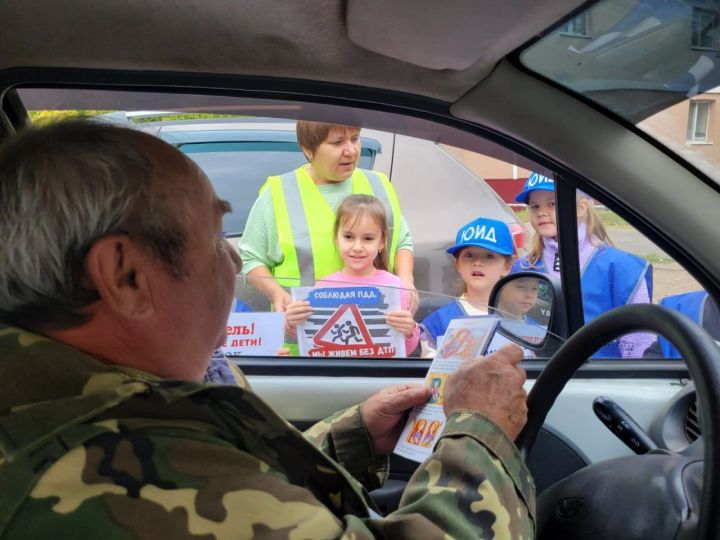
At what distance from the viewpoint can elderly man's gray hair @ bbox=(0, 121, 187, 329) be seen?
99 centimetres

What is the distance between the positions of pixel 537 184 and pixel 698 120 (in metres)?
0.51

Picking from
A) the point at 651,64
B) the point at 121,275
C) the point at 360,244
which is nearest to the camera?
the point at 121,275

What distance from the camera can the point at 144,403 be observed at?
94cm

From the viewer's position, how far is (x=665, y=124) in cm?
156

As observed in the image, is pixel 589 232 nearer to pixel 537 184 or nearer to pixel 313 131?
pixel 537 184

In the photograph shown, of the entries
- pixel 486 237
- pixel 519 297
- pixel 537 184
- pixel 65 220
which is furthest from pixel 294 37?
pixel 486 237

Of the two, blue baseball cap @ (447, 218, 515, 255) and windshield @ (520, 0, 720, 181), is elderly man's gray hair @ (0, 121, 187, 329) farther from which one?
blue baseball cap @ (447, 218, 515, 255)

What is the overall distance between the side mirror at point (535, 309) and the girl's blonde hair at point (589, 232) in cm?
13

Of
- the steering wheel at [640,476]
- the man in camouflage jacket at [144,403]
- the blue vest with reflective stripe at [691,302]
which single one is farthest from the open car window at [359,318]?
the man in camouflage jacket at [144,403]

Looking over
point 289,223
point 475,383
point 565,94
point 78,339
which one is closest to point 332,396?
point 289,223

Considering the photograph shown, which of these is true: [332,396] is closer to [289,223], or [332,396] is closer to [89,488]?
[289,223]

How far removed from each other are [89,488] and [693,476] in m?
0.85

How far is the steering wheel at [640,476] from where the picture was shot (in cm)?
101

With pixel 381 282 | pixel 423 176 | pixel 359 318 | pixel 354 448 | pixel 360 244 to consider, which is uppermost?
pixel 423 176
